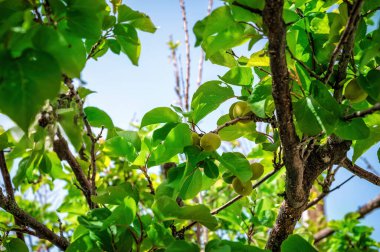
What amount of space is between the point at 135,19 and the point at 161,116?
0.25 meters

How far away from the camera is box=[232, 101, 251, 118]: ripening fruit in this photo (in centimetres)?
101

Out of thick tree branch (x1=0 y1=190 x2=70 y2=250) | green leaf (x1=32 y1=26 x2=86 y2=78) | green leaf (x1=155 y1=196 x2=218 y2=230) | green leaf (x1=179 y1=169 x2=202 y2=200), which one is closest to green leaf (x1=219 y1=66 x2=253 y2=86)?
green leaf (x1=179 y1=169 x2=202 y2=200)

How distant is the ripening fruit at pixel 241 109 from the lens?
101 cm

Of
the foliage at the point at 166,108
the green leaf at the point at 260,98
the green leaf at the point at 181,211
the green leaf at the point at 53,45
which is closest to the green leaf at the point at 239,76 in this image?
the foliage at the point at 166,108

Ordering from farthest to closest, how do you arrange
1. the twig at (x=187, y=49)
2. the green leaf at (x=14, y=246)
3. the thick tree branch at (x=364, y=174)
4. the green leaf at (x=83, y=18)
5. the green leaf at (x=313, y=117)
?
1. the twig at (x=187, y=49)
2. the thick tree branch at (x=364, y=174)
3. the green leaf at (x=14, y=246)
4. the green leaf at (x=313, y=117)
5. the green leaf at (x=83, y=18)

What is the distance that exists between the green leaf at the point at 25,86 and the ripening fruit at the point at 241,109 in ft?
1.96

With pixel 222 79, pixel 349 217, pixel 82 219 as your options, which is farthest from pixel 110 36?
pixel 349 217

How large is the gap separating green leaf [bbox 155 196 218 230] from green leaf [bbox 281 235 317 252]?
200 millimetres

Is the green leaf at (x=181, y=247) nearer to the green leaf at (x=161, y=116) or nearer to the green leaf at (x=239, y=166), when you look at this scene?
the green leaf at (x=239, y=166)

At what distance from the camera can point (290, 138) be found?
0.86m

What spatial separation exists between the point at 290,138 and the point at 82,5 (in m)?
0.51

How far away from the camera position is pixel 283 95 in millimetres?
769

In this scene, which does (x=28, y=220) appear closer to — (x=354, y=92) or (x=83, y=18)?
(x=83, y=18)

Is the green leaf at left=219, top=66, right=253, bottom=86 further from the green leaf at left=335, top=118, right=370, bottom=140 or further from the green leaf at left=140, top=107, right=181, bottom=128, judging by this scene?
the green leaf at left=335, top=118, right=370, bottom=140
